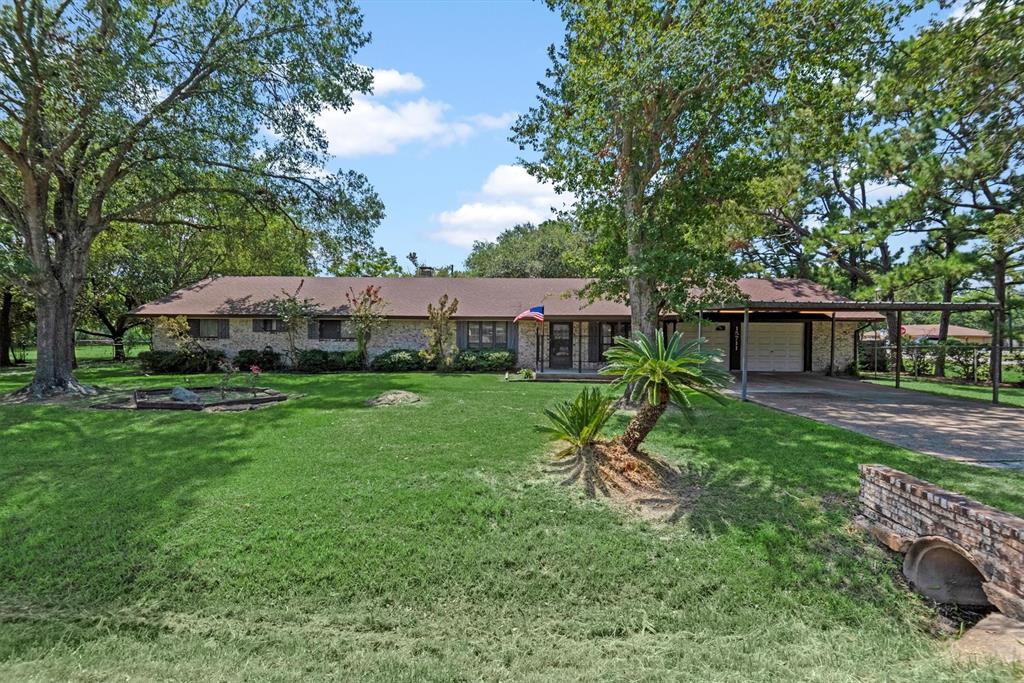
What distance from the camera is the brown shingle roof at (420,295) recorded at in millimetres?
19656

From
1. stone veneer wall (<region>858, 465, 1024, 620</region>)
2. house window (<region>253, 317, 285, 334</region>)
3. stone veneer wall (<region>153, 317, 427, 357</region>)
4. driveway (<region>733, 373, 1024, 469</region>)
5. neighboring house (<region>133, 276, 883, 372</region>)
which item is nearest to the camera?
stone veneer wall (<region>858, 465, 1024, 620</region>)

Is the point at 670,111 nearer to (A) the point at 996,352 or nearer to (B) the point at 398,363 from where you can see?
(A) the point at 996,352

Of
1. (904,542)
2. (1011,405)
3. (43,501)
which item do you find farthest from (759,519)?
(1011,405)

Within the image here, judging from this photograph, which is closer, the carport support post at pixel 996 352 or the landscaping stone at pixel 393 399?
the landscaping stone at pixel 393 399

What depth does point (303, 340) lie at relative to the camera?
20.8m

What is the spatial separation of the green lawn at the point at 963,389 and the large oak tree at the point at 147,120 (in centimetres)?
1796

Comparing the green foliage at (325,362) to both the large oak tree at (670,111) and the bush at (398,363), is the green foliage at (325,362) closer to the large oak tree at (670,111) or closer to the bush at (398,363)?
the bush at (398,363)

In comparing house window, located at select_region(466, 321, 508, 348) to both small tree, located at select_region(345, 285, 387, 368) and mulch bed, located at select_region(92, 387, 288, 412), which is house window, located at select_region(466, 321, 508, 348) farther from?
mulch bed, located at select_region(92, 387, 288, 412)

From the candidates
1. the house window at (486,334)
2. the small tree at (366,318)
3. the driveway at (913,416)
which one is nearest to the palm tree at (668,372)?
the driveway at (913,416)

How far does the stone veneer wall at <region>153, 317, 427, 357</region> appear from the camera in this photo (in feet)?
67.1

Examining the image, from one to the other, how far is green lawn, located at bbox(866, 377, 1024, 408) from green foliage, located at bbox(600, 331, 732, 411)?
11108 mm

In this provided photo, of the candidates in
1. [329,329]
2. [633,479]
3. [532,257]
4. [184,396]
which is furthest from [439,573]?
[532,257]

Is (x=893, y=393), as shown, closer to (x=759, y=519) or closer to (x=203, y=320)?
(x=759, y=519)

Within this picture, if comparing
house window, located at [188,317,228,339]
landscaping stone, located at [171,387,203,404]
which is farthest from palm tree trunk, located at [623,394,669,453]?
house window, located at [188,317,228,339]
